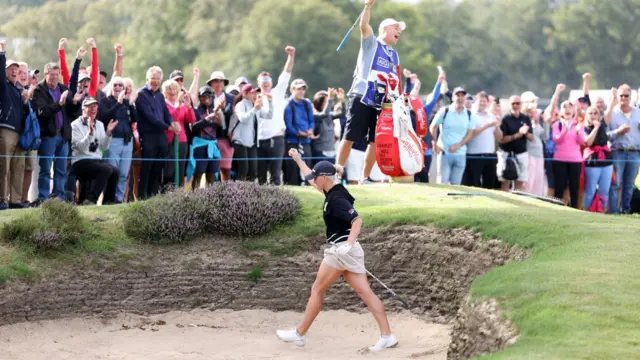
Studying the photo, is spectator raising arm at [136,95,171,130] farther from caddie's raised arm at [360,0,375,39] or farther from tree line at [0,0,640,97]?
tree line at [0,0,640,97]

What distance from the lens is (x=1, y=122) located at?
16.6m

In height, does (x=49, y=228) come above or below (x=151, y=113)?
below

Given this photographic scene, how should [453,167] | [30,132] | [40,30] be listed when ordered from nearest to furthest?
[30,132], [453,167], [40,30]

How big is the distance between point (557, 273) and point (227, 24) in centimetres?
9220

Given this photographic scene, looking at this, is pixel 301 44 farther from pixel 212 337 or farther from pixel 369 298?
pixel 369 298

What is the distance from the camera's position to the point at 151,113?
59.4 feet

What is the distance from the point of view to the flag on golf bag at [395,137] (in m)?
16.1

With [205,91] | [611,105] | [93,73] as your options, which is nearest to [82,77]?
[93,73]

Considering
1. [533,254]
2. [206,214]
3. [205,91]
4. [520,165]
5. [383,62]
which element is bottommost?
[533,254]

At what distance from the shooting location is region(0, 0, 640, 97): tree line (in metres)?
93.2

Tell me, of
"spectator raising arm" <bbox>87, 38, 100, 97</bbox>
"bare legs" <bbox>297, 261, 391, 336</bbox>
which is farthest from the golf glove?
→ "spectator raising arm" <bbox>87, 38, 100, 97</bbox>

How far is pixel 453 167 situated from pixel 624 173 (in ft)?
11.0

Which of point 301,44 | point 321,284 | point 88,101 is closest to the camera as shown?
point 321,284

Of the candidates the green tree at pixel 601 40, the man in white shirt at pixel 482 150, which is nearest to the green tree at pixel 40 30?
the green tree at pixel 601 40
